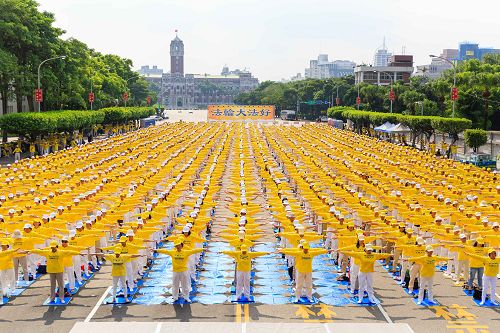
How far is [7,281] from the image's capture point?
14.7 meters

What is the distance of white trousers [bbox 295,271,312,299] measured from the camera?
47.5 ft

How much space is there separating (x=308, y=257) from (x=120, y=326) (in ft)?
14.4

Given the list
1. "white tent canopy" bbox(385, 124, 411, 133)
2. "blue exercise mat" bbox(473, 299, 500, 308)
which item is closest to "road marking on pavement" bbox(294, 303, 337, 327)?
"blue exercise mat" bbox(473, 299, 500, 308)

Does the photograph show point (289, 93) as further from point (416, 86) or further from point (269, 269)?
point (269, 269)

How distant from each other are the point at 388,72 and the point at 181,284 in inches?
5425

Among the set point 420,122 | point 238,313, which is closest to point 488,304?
point 238,313

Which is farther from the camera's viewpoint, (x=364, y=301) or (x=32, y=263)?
(x=32, y=263)

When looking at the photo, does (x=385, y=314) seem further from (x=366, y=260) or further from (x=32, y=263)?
(x=32, y=263)

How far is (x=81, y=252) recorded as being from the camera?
604 inches

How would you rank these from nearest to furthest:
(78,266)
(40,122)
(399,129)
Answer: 1. (78,266)
2. (40,122)
3. (399,129)

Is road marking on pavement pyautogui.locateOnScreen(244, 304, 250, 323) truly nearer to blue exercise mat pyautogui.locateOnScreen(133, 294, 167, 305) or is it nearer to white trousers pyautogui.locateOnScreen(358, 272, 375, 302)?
blue exercise mat pyautogui.locateOnScreen(133, 294, 167, 305)

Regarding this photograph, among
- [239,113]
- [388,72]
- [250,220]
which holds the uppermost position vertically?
[388,72]

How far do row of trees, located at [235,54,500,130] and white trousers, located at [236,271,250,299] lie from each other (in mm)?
46649

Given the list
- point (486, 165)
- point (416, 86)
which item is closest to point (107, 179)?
point (486, 165)
